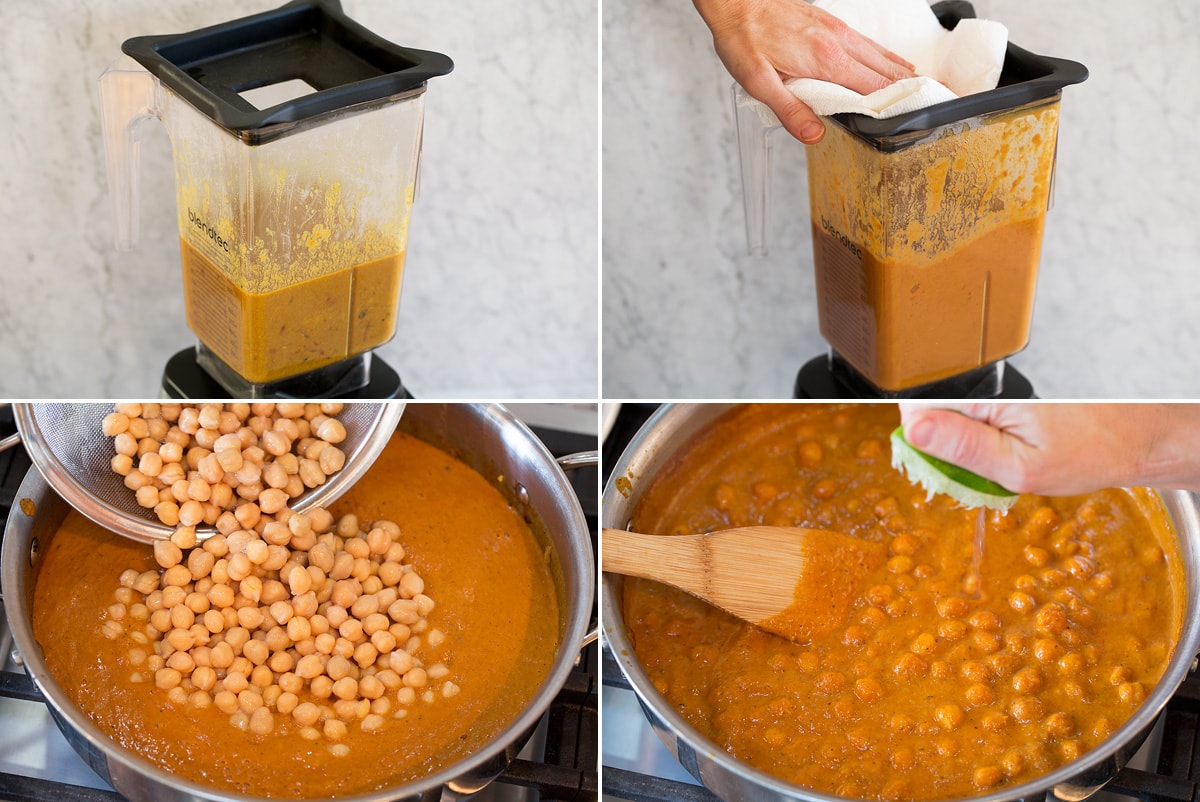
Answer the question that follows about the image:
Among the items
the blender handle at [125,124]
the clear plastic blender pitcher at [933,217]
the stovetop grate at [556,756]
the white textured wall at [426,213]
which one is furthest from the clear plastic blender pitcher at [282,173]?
the clear plastic blender pitcher at [933,217]

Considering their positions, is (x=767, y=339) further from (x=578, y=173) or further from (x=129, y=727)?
(x=129, y=727)

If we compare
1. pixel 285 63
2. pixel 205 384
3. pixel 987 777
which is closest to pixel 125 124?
pixel 285 63

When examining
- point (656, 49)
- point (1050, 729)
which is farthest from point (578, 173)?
point (1050, 729)

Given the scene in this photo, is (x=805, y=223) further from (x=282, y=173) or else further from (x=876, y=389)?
(x=282, y=173)

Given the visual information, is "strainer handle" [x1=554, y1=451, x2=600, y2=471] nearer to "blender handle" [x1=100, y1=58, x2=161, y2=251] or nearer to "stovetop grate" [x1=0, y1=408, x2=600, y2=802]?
"stovetop grate" [x1=0, y1=408, x2=600, y2=802]

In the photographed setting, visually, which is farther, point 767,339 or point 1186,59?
point 767,339
